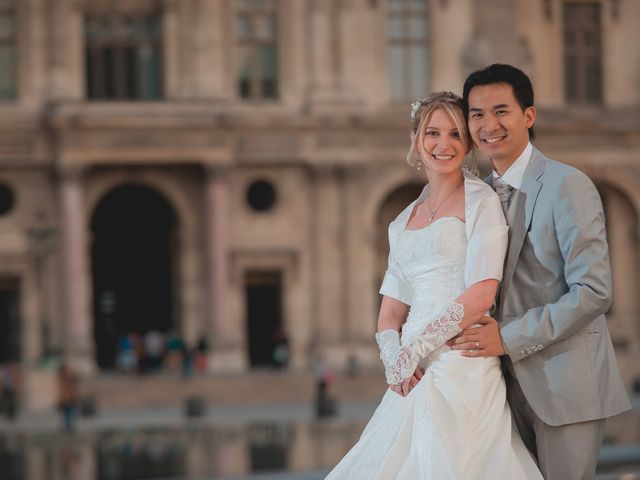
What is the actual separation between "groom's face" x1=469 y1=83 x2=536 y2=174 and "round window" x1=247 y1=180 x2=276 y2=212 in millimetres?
37683

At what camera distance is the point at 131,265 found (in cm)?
4631

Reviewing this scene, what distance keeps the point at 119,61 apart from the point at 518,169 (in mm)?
37418

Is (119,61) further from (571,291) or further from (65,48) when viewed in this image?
(571,291)

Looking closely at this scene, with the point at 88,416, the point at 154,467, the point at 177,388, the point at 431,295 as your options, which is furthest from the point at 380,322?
the point at 177,388

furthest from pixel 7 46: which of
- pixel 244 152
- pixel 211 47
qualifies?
pixel 244 152

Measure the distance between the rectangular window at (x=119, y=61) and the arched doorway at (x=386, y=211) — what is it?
776cm

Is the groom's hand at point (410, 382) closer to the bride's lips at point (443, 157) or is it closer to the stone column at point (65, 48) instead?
the bride's lips at point (443, 157)

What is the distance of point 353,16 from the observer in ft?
146

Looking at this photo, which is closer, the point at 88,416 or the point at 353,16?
the point at 88,416

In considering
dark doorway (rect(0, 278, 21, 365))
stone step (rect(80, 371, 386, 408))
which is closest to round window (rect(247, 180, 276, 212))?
stone step (rect(80, 371, 386, 408))

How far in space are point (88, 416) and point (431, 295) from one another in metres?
30.4

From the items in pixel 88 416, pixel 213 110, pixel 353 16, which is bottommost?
pixel 88 416

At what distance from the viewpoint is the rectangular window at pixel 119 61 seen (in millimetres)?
43312

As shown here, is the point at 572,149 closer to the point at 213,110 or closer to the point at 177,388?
the point at 213,110
